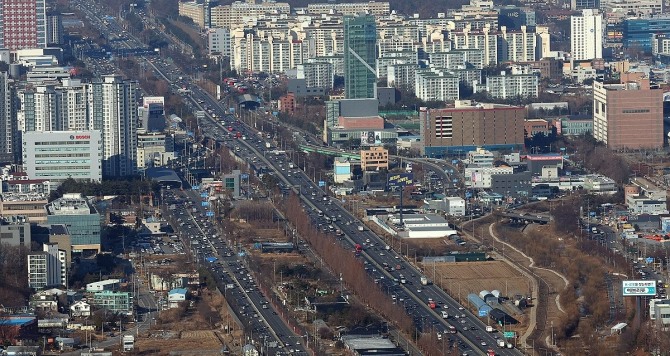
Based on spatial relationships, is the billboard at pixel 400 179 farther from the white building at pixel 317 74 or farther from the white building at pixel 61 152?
the white building at pixel 317 74

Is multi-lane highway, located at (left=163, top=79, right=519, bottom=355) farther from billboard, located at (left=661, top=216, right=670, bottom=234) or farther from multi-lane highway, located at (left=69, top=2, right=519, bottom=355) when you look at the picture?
billboard, located at (left=661, top=216, right=670, bottom=234)

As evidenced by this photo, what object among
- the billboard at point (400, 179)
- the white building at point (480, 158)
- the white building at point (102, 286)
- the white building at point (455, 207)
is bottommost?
the white building at point (102, 286)

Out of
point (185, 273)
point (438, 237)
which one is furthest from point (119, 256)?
point (438, 237)

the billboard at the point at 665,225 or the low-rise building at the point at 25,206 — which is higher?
the low-rise building at the point at 25,206

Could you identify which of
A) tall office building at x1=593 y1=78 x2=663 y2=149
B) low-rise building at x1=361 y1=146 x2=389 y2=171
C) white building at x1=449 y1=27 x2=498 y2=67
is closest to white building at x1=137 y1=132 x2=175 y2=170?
low-rise building at x1=361 y1=146 x2=389 y2=171

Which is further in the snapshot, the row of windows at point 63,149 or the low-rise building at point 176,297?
the row of windows at point 63,149

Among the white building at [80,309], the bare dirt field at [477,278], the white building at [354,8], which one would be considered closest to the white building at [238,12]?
the white building at [354,8]

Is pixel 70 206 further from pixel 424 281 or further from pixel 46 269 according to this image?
pixel 424 281
